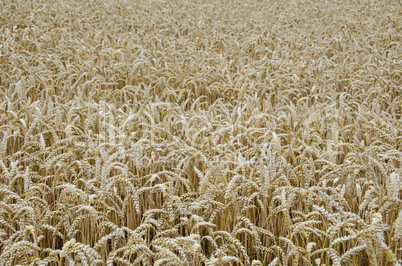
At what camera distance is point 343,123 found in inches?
116

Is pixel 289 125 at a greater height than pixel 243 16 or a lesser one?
lesser

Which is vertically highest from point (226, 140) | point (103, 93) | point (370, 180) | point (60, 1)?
point (60, 1)

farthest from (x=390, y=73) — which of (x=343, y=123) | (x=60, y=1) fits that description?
(x=60, y=1)

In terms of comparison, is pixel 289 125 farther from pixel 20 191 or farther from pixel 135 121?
pixel 20 191

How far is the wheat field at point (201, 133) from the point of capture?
5.27ft

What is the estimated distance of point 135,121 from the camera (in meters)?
2.89

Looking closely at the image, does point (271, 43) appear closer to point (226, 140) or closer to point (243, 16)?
point (243, 16)

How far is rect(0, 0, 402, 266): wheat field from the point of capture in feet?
5.27

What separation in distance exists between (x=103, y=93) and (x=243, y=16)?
15.9ft

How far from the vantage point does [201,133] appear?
2.60 meters

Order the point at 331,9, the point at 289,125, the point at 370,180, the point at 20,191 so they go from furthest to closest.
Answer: the point at 331,9 → the point at 289,125 → the point at 20,191 → the point at 370,180

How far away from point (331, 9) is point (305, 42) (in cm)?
305

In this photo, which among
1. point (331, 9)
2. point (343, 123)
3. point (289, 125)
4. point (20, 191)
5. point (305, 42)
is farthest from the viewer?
point (331, 9)

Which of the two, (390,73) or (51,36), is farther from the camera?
(51,36)
